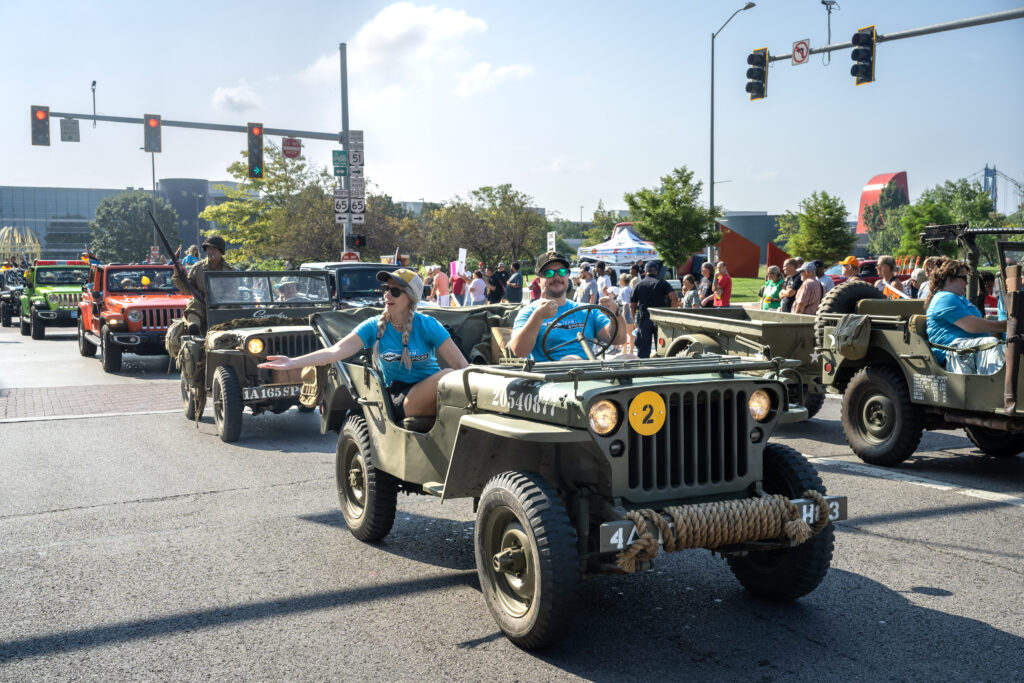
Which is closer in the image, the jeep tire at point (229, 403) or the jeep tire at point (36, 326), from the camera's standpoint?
the jeep tire at point (229, 403)

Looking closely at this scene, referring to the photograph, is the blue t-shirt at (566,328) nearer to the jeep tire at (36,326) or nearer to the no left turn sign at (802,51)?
the no left turn sign at (802,51)

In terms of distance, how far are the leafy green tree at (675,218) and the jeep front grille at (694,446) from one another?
39.1 meters

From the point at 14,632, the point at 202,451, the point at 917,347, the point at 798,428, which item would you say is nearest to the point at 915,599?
the point at 917,347

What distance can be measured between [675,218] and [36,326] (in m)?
28.8

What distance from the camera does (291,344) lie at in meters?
9.73

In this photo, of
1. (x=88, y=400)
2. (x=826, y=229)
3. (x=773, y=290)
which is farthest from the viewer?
(x=826, y=229)

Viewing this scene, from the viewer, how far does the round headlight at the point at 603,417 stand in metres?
3.85

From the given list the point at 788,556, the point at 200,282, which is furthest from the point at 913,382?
the point at 200,282

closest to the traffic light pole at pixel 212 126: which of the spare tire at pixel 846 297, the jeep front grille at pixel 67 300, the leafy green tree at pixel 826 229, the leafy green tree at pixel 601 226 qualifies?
the jeep front grille at pixel 67 300

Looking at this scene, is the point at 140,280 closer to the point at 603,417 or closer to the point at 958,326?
the point at 958,326

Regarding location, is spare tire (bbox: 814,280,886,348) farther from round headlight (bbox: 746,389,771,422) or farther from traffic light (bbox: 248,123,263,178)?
traffic light (bbox: 248,123,263,178)

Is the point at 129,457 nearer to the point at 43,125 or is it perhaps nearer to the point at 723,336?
the point at 723,336

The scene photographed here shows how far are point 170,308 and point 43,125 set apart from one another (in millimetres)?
10739

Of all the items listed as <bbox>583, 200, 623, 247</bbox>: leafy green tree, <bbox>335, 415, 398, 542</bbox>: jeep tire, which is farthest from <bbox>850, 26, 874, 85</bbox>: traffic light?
<bbox>583, 200, 623, 247</bbox>: leafy green tree
